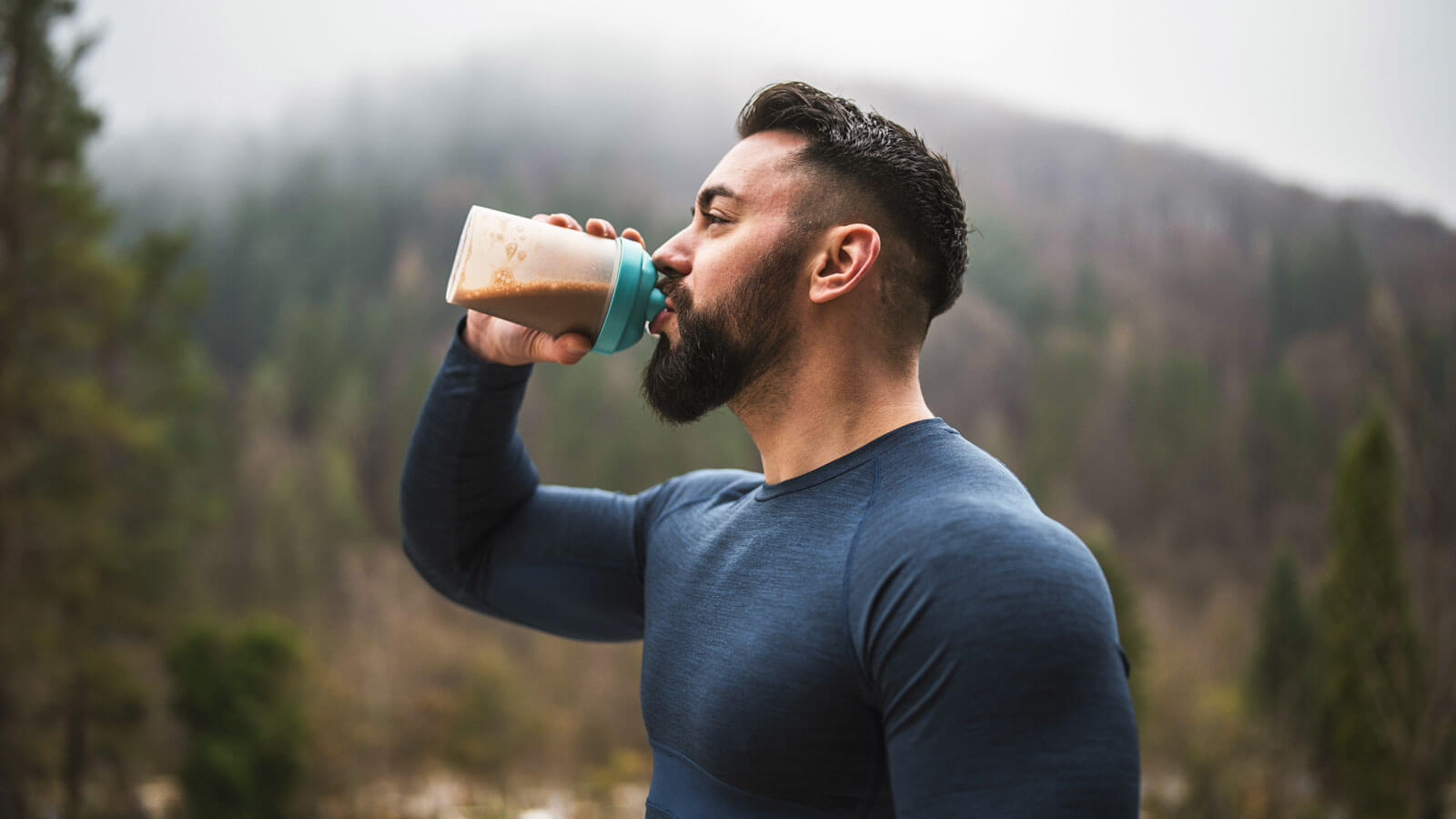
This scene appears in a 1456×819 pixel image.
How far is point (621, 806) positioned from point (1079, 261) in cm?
1190

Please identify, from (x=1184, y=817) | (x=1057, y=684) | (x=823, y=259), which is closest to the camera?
(x=1057, y=684)

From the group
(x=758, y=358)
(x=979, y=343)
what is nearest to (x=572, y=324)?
(x=758, y=358)

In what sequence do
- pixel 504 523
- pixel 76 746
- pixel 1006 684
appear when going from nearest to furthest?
pixel 1006 684, pixel 504 523, pixel 76 746

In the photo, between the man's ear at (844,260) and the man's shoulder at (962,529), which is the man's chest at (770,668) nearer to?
the man's shoulder at (962,529)

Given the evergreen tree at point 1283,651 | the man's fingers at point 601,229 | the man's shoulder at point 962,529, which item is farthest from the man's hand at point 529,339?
the evergreen tree at point 1283,651

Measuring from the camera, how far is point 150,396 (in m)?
11.1

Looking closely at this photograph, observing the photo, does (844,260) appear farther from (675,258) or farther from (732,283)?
(675,258)

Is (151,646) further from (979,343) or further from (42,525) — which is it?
(979,343)

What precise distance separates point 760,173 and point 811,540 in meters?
0.56

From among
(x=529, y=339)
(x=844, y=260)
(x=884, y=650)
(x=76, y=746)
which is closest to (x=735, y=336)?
(x=844, y=260)

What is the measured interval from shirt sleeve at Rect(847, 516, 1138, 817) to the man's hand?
2.30 ft

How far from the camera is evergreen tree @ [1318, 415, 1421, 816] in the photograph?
351 inches

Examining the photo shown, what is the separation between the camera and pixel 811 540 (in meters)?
1.19

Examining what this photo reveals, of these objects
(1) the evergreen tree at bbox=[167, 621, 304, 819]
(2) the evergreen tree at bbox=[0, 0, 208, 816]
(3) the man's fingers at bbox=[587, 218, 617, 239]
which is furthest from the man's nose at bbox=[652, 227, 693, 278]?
(2) the evergreen tree at bbox=[0, 0, 208, 816]
